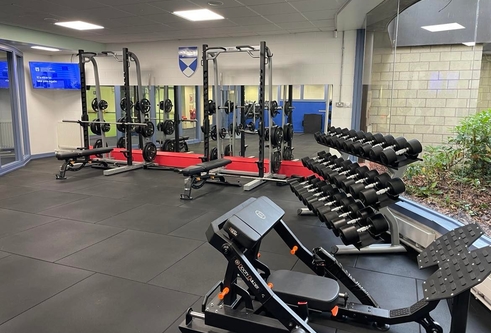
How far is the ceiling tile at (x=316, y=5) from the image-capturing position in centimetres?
420

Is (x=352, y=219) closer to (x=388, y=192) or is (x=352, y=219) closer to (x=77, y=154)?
(x=388, y=192)

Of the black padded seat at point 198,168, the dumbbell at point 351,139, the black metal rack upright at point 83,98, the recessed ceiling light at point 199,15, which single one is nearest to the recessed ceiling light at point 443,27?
the dumbbell at point 351,139

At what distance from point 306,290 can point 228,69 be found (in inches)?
208

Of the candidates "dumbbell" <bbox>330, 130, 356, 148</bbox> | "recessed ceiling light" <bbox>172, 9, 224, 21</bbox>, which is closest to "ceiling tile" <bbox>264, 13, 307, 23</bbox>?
"recessed ceiling light" <bbox>172, 9, 224, 21</bbox>

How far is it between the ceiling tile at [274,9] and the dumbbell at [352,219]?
2.94 m

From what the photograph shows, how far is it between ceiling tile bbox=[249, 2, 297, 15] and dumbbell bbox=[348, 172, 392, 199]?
276cm

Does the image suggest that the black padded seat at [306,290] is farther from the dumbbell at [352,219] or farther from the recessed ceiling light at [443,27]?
the recessed ceiling light at [443,27]

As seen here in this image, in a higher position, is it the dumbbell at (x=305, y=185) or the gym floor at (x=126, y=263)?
the dumbbell at (x=305, y=185)

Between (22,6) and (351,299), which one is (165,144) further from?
(351,299)

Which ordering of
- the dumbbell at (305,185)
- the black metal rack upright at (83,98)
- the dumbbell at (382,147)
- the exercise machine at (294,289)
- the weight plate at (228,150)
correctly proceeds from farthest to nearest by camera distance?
the weight plate at (228,150) → the black metal rack upright at (83,98) → the dumbbell at (305,185) → the dumbbell at (382,147) → the exercise machine at (294,289)

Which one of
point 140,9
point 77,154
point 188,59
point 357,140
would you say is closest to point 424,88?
point 357,140

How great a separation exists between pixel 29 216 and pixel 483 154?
456 centimetres

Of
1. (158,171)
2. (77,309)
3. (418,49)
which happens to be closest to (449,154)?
(418,49)

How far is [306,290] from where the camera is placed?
6.50 feet
